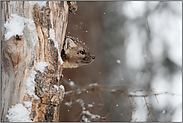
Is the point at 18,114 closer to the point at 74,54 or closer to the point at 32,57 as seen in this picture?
the point at 32,57

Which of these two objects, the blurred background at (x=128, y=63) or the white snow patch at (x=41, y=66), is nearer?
the white snow patch at (x=41, y=66)

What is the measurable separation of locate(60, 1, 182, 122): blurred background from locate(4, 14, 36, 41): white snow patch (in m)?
1.58

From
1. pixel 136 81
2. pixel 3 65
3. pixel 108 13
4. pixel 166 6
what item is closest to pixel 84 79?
pixel 136 81

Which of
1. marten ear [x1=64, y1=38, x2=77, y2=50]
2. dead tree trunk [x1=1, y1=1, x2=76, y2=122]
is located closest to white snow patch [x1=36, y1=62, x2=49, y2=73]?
dead tree trunk [x1=1, y1=1, x2=76, y2=122]

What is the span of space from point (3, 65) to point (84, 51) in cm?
118

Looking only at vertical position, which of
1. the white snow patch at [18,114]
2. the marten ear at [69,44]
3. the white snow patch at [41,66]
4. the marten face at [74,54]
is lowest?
the white snow patch at [18,114]

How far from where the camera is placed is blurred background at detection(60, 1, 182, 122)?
269 cm

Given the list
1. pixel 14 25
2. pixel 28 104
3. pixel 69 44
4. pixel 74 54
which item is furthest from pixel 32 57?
pixel 74 54

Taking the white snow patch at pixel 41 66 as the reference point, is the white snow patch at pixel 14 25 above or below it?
above

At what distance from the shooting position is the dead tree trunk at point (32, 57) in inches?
50.4

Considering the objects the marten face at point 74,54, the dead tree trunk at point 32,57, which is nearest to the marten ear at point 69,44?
the marten face at point 74,54

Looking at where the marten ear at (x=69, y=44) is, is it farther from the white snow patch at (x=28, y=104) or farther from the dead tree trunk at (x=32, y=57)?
the white snow patch at (x=28, y=104)

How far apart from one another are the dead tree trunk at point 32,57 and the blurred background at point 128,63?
4.00ft

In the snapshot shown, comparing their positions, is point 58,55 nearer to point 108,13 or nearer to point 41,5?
point 41,5
